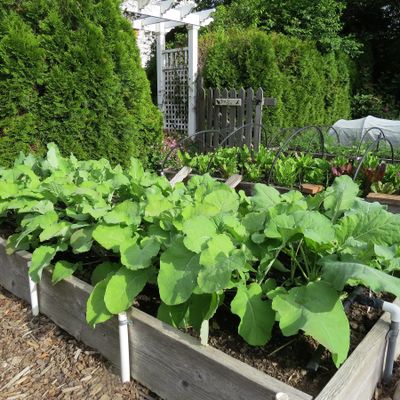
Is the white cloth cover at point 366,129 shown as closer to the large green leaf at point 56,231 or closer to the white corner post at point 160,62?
the white corner post at point 160,62

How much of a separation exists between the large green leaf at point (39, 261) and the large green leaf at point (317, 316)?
1.13 metres

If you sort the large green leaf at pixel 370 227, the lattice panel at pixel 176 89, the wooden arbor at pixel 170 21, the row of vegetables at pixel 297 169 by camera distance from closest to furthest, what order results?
the large green leaf at pixel 370 227
the row of vegetables at pixel 297 169
the wooden arbor at pixel 170 21
the lattice panel at pixel 176 89

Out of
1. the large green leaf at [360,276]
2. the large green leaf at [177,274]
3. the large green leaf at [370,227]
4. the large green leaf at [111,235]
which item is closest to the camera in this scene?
the large green leaf at [360,276]

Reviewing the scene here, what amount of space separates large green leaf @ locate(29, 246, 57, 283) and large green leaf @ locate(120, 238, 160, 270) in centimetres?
50

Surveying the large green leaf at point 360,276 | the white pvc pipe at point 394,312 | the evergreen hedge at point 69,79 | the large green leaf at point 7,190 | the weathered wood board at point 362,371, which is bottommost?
the weathered wood board at point 362,371

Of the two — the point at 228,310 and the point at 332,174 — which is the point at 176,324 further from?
the point at 332,174

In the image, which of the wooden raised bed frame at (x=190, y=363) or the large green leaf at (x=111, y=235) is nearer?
the wooden raised bed frame at (x=190, y=363)

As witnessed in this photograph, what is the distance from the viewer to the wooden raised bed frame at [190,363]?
3.85 ft

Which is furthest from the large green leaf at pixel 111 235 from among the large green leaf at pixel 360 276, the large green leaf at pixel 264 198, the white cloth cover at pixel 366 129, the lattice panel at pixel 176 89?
the lattice panel at pixel 176 89

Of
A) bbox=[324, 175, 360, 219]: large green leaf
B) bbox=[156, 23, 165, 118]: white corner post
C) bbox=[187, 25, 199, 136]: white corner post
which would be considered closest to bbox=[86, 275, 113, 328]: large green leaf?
bbox=[324, 175, 360, 219]: large green leaf

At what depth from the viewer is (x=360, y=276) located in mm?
1127

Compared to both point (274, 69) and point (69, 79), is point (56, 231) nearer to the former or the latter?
point (69, 79)

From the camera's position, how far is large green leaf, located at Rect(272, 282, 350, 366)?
1.15 metres

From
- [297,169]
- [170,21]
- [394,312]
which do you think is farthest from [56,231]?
[170,21]
